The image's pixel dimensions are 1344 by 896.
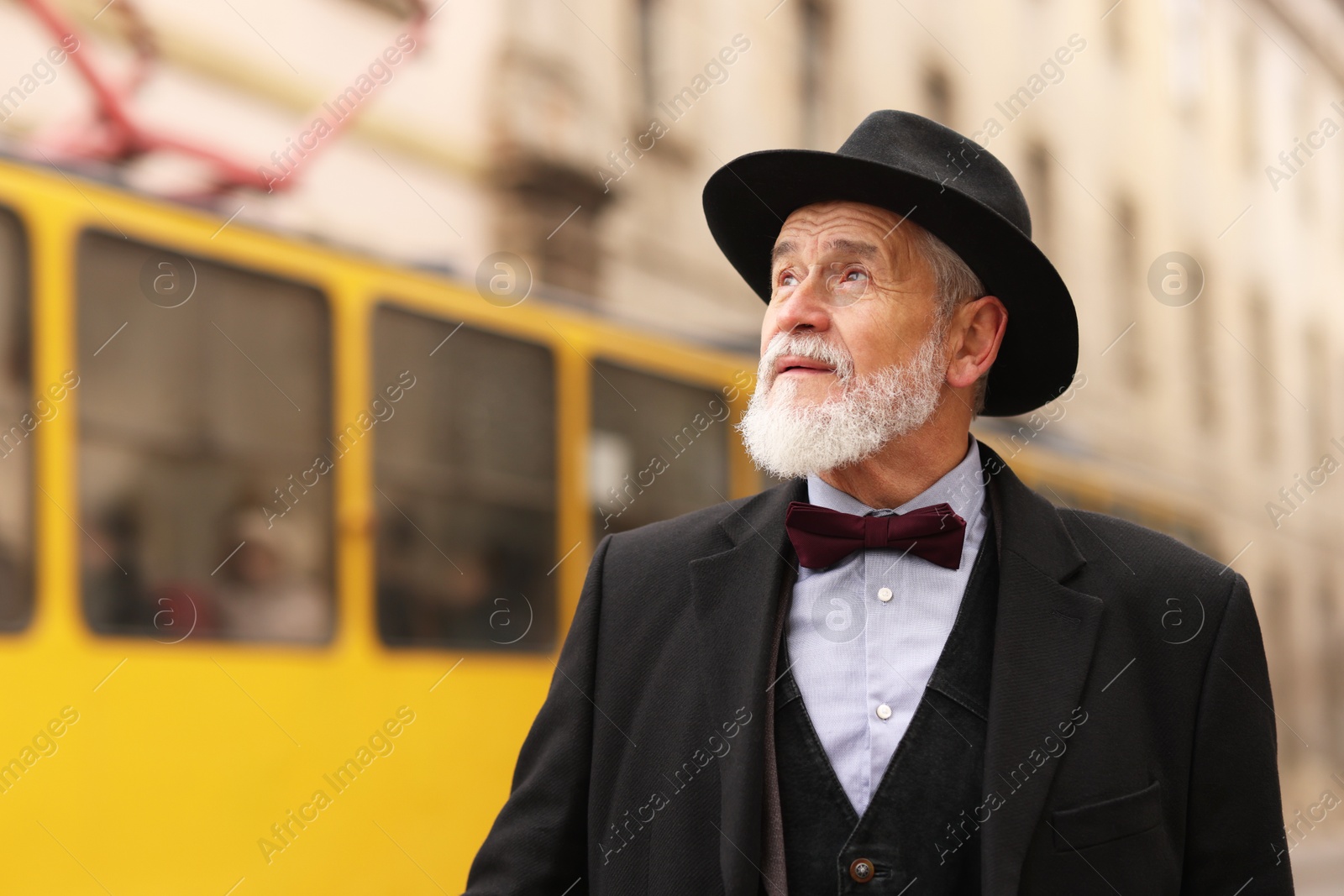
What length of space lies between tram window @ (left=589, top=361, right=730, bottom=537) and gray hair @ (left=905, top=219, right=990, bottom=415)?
3841 millimetres

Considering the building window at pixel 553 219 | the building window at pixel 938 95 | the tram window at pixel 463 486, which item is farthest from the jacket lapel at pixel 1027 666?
the building window at pixel 938 95

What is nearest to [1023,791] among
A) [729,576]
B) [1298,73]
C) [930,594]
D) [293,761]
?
[930,594]

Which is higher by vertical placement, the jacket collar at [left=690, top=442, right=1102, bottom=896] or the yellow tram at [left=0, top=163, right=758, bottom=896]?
the yellow tram at [left=0, top=163, right=758, bottom=896]

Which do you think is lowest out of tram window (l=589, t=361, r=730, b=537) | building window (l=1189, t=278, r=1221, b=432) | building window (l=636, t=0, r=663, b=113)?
tram window (l=589, t=361, r=730, b=537)

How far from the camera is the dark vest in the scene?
2.11 meters

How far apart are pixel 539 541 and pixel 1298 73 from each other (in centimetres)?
2285

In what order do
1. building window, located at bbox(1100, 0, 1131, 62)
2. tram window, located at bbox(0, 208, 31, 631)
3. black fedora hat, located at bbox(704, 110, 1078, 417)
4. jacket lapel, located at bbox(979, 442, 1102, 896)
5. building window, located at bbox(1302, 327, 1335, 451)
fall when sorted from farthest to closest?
building window, located at bbox(1302, 327, 1335, 451)
building window, located at bbox(1100, 0, 1131, 62)
tram window, located at bbox(0, 208, 31, 631)
black fedora hat, located at bbox(704, 110, 1078, 417)
jacket lapel, located at bbox(979, 442, 1102, 896)

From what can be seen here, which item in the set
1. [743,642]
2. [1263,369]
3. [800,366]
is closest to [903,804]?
[743,642]

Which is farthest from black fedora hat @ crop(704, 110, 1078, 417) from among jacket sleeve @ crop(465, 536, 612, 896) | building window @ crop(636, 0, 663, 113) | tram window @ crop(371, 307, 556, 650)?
building window @ crop(636, 0, 663, 113)

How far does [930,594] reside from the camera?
2324mm

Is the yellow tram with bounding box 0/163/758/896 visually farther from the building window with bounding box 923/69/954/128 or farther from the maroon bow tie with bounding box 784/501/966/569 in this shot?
the building window with bounding box 923/69/954/128

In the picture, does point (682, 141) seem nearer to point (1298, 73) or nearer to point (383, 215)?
point (383, 215)

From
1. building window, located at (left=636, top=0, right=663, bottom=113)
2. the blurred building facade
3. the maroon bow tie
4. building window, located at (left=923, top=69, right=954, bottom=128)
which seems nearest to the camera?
the maroon bow tie

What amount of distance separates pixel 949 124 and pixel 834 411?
47.9ft
